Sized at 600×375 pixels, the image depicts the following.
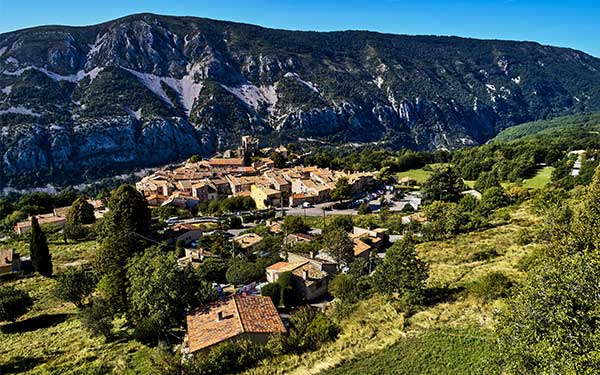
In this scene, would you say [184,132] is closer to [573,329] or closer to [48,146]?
[48,146]

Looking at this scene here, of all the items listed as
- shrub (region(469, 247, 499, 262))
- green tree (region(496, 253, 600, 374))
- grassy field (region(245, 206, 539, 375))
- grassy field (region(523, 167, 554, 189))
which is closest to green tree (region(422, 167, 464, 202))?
grassy field (region(523, 167, 554, 189))

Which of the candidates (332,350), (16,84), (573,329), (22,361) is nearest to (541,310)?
(573,329)

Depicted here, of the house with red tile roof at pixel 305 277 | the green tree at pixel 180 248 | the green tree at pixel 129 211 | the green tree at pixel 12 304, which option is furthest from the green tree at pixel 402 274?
the green tree at pixel 129 211

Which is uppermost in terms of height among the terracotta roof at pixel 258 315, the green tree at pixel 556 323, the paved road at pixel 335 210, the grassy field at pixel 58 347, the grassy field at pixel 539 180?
the green tree at pixel 556 323

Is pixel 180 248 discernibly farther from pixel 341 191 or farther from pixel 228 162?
pixel 228 162

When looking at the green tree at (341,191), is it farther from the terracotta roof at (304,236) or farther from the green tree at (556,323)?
the green tree at (556,323)

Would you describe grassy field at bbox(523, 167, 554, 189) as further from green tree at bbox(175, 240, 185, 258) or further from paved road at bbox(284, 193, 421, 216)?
green tree at bbox(175, 240, 185, 258)

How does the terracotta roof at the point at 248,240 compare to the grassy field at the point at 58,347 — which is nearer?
the grassy field at the point at 58,347

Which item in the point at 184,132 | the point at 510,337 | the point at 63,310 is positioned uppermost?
the point at 184,132
